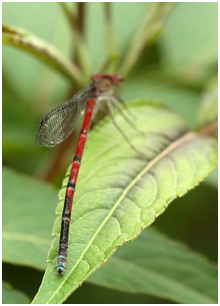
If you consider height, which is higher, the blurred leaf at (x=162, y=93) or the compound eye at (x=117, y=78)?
the compound eye at (x=117, y=78)

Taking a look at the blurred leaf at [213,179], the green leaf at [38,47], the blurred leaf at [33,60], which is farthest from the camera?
the blurred leaf at [33,60]

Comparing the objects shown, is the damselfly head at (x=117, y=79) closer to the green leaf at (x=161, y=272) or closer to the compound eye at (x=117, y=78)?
the compound eye at (x=117, y=78)

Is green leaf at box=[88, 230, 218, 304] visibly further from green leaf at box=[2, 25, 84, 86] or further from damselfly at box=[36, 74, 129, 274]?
green leaf at box=[2, 25, 84, 86]

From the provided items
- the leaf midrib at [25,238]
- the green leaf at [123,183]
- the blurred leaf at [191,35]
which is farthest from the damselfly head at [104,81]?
the blurred leaf at [191,35]

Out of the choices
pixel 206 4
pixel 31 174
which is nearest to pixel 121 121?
pixel 31 174

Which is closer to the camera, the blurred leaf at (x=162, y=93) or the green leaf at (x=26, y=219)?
the green leaf at (x=26, y=219)

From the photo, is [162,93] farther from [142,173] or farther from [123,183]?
[123,183]

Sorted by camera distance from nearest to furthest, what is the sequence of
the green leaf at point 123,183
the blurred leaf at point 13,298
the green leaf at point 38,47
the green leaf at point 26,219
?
the green leaf at point 123,183 < the blurred leaf at point 13,298 < the green leaf at point 26,219 < the green leaf at point 38,47
